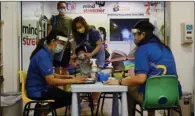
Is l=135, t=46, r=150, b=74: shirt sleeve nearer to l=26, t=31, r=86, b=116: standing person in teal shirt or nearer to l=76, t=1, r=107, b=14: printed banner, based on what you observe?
l=26, t=31, r=86, b=116: standing person in teal shirt

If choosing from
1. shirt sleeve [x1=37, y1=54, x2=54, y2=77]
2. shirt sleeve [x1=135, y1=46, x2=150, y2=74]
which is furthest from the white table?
shirt sleeve [x1=37, y1=54, x2=54, y2=77]

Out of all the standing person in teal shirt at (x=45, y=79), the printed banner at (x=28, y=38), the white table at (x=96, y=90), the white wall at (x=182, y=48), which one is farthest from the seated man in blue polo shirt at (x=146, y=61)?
the printed banner at (x=28, y=38)

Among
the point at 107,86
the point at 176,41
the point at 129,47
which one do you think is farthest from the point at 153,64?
the point at 129,47

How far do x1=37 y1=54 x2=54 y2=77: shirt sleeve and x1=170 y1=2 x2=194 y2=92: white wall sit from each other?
211 centimetres

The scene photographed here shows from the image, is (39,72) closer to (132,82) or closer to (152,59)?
(132,82)

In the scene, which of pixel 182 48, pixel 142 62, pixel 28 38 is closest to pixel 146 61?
pixel 142 62

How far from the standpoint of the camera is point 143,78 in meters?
2.30

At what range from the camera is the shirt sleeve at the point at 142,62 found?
2.33 metres

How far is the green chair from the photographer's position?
89.6 inches

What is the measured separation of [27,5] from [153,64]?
3306mm

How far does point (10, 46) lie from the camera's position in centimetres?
406

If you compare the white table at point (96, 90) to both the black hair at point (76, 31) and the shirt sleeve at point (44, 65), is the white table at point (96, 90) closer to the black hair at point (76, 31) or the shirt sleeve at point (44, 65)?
the shirt sleeve at point (44, 65)

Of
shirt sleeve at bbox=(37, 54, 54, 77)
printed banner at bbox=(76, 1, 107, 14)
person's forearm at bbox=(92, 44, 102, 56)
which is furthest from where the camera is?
printed banner at bbox=(76, 1, 107, 14)

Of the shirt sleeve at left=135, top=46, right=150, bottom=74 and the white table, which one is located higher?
the shirt sleeve at left=135, top=46, right=150, bottom=74
